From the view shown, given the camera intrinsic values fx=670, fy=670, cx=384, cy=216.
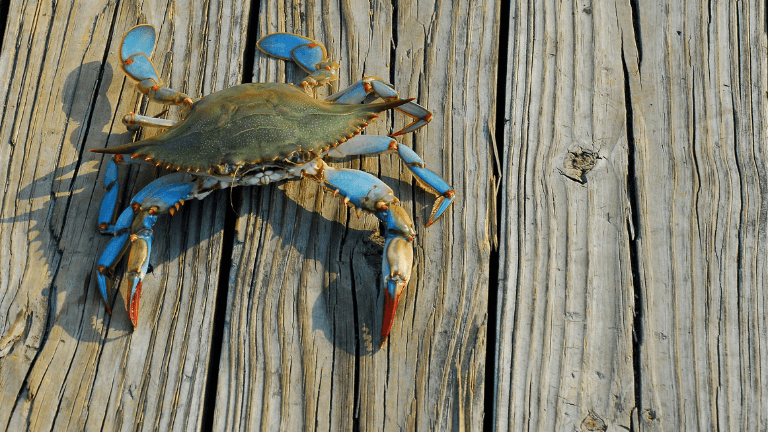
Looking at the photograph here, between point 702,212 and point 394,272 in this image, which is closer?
point 394,272

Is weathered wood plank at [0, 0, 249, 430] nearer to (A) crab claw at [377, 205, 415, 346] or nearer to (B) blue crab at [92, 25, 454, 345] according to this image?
(B) blue crab at [92, 25, 454, 345]

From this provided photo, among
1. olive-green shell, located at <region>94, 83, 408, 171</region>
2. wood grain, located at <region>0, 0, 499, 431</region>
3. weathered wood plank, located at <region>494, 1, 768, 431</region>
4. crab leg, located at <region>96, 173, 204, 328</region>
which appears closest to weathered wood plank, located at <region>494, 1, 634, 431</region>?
weathered wood plank, located at <region>494, 1, 768, 431</region>

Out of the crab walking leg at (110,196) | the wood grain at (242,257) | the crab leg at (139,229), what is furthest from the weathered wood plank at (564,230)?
the crab walking leg at (110,196)

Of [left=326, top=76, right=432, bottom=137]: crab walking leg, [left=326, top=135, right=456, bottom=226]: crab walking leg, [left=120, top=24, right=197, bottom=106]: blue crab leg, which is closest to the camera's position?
[left=326, top=135, right=456, bottom=226]: crab walking leg

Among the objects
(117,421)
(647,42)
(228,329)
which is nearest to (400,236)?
(228,329)

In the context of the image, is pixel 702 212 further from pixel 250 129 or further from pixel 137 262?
pixel 137 262

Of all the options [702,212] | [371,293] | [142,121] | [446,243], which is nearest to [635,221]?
[702,212]
